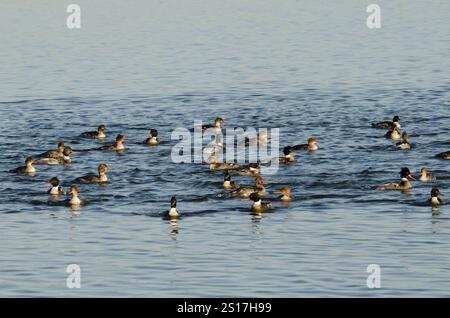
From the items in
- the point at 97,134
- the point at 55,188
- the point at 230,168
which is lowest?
the point at 55,188

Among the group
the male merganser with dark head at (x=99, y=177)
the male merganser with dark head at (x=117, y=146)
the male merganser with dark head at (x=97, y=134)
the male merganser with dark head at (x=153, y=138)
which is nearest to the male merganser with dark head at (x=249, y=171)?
the male merganser with dark head at (x=99, y=177)

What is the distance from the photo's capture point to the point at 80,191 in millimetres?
42188

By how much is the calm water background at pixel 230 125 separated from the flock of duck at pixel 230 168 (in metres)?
0.47

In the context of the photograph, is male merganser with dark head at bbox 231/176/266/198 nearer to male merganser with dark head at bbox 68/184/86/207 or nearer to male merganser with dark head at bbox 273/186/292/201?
male merganser with dark head at bbox 273/186/292/201

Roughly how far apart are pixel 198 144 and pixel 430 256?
18.2m

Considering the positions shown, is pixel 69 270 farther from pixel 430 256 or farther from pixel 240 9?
pixel 240 9

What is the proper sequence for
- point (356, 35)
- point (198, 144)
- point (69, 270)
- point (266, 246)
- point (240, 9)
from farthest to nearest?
point (240, 9)
point (356, 35)
point (198, 144)
point (266, 246)
point (69, 270)

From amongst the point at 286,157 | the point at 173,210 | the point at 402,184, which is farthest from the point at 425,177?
the point at 173,210

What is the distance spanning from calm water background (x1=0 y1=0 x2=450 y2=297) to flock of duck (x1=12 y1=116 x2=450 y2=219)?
0.47m

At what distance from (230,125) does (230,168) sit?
798 centimetres

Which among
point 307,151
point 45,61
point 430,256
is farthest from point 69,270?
point 45,61

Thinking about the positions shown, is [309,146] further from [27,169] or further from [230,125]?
[27,169]

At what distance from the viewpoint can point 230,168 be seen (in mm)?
45000
